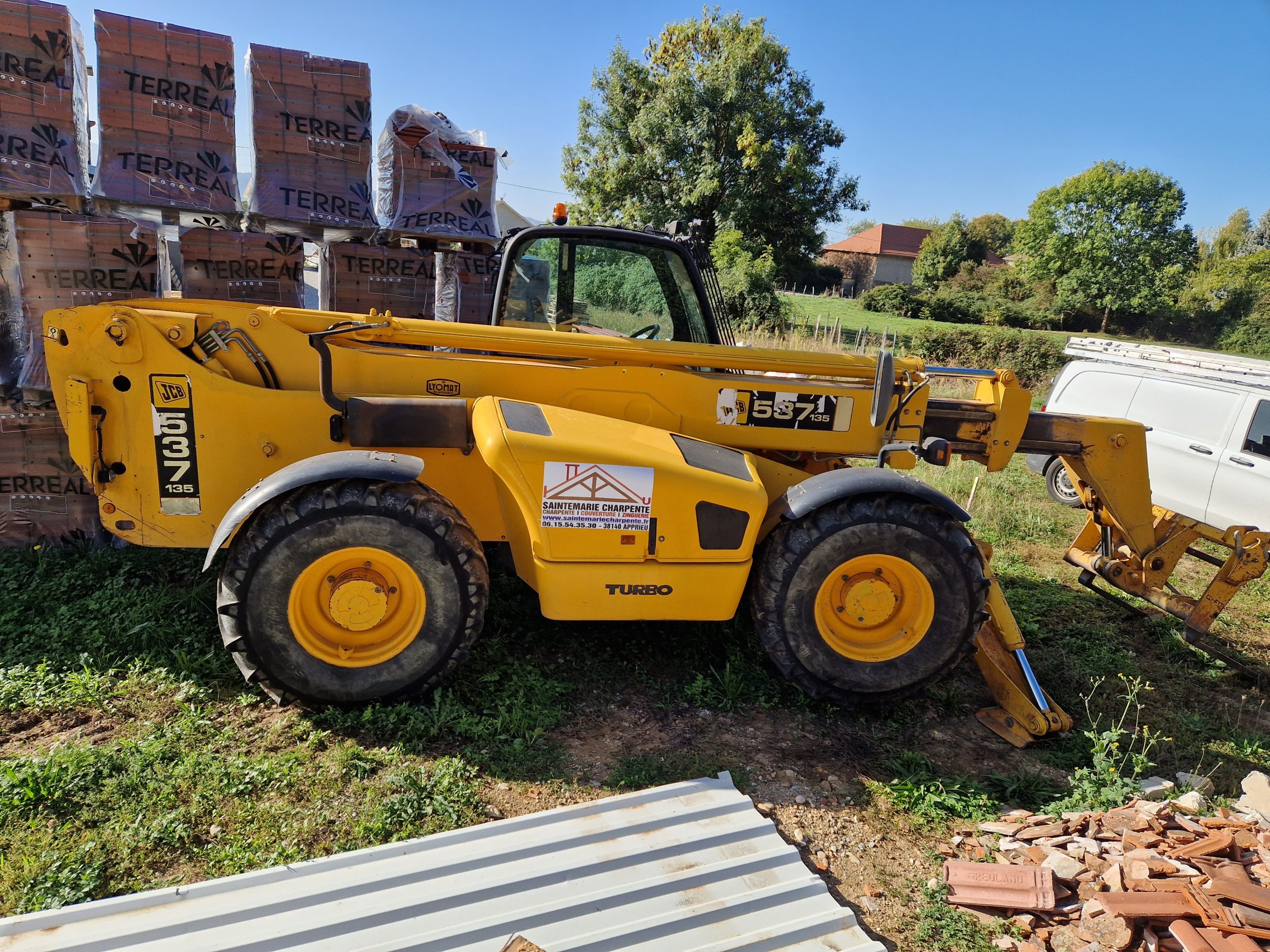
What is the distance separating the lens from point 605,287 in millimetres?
4656

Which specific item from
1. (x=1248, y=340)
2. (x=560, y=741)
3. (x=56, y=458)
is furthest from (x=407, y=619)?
(x=1248, y=340)

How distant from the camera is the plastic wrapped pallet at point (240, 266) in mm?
5258

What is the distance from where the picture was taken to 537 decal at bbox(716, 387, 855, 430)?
423 centimetres

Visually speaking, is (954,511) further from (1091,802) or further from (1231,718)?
(1231,718)

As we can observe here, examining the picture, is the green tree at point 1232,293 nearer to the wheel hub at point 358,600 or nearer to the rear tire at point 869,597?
the rear tire at point 869,597

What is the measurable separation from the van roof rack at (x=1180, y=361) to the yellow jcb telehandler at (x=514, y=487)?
5.17 meters

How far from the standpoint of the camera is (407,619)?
11.9 ft

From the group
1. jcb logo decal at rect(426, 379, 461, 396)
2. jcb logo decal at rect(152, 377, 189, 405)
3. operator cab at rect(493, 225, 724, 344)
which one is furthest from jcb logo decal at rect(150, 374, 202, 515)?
operator cab at rect(493, 225, 724, 344)

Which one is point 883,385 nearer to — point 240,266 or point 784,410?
point 784,410

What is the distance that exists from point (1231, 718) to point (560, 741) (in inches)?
155

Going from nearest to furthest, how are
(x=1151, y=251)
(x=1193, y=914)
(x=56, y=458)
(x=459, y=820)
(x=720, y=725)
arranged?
(x=1193, y=914)
(x=459, y=820)
(x=720, y=725)
(x=56, y=458)
(x=1151, y=251)

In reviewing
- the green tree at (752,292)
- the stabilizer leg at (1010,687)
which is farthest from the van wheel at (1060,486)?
the green tree at (752,292)

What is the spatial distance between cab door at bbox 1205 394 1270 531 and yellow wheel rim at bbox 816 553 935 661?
5256mm

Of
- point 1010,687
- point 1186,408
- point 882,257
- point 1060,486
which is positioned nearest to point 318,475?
point 1010,687
